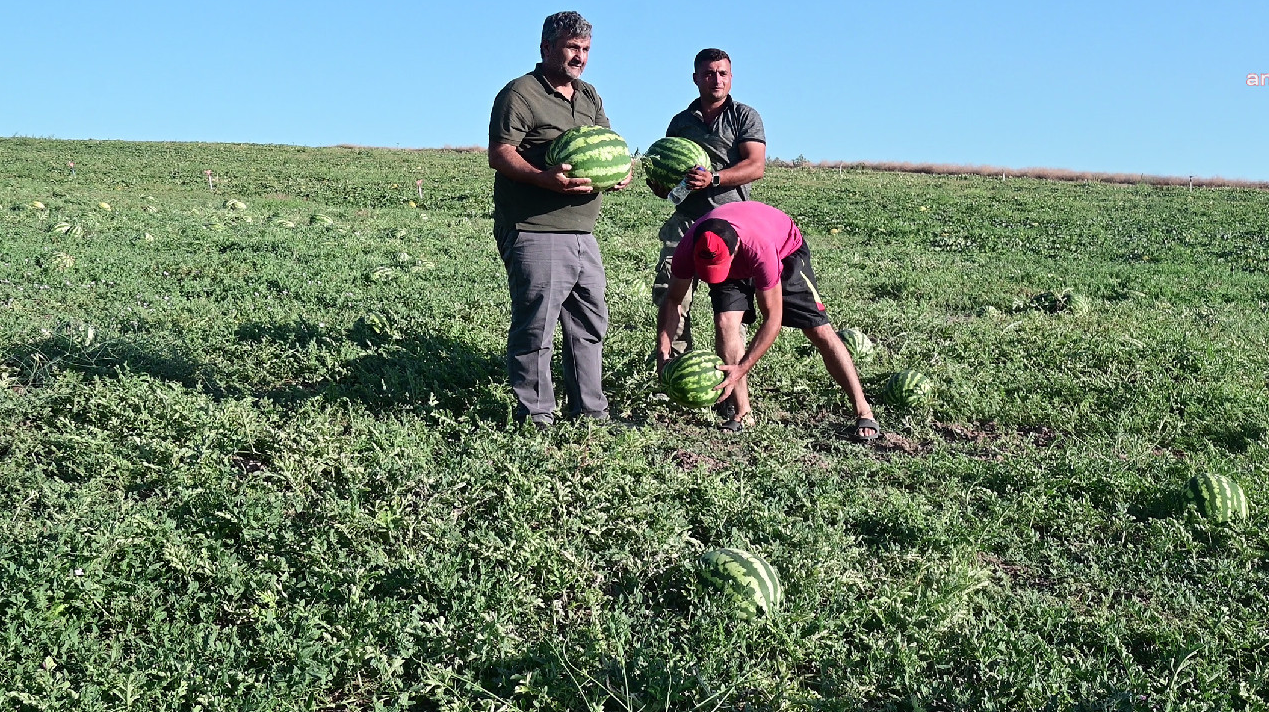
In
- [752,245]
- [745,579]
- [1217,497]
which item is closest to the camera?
[745,579]

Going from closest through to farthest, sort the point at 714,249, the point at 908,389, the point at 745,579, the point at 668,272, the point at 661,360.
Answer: the point at 745,579
the point at 714,249
the point at 661,360
the point at 908,389
the point at 668,272

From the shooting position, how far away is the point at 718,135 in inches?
222

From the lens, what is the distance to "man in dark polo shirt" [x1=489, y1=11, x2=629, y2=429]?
449 cm

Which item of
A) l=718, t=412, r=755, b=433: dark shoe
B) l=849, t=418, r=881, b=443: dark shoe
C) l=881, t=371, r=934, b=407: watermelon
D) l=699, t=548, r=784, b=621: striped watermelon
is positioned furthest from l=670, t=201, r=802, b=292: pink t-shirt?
l=699, t=548, r=784, b=621: striped watermelon

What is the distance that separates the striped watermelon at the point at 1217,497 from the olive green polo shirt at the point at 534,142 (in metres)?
3.03

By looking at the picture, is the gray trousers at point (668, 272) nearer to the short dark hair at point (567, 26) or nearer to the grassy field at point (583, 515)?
the grassy field at point (583, 515)

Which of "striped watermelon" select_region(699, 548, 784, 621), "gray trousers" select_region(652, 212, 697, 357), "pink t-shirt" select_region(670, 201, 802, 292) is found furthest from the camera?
"gray trousers" select_region(652, 212, 697, 357)

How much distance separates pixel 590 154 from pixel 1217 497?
10.4 feet

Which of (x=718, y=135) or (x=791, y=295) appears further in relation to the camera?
(x=718, y=135)

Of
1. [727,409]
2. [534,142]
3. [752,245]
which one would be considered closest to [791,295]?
[752,245]

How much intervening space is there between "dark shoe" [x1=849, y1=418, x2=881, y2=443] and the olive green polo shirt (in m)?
1.87

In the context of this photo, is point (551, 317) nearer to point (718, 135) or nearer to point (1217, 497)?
point (718, 135)

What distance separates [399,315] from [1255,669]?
5447 millimetres

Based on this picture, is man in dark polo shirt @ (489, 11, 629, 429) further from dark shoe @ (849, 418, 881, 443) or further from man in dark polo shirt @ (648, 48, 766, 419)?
dark shoe @ (849, 418, 881, 443)
